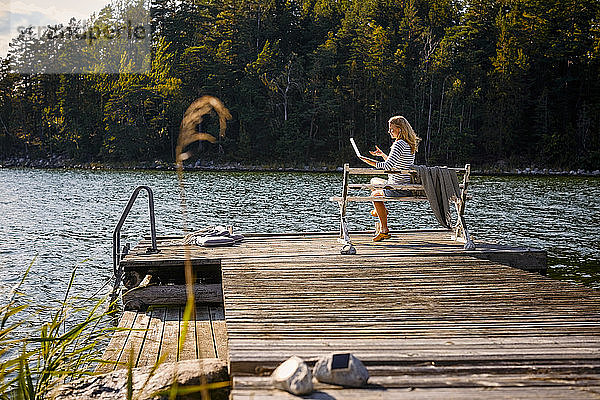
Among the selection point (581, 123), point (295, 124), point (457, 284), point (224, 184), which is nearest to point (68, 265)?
point (457, 284)

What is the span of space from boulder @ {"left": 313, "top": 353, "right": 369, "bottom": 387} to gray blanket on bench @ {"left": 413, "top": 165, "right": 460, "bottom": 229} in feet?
13.7

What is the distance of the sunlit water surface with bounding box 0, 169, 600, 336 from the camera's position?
402 inches

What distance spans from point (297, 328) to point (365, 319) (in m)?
0.45

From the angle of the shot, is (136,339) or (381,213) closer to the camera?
(136,339)

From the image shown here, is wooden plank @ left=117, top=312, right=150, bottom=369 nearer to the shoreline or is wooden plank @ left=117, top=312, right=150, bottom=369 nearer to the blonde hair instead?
the blonde hair

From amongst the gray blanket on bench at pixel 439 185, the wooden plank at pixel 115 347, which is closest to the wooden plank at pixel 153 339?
the wooden plank at pixel 115 347

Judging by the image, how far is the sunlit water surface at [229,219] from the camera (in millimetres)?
10203

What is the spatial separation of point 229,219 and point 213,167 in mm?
26755

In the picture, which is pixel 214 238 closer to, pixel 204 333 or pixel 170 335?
pixel 204 333

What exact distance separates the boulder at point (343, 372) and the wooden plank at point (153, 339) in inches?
72.3

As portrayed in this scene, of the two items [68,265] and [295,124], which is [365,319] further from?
[295,124]

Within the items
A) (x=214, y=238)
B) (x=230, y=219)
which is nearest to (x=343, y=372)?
(x=214, y=238)

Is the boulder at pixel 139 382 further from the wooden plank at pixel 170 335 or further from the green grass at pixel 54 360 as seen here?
the wooden plank at pixel 170 335

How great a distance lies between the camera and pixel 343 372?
8.38ft
